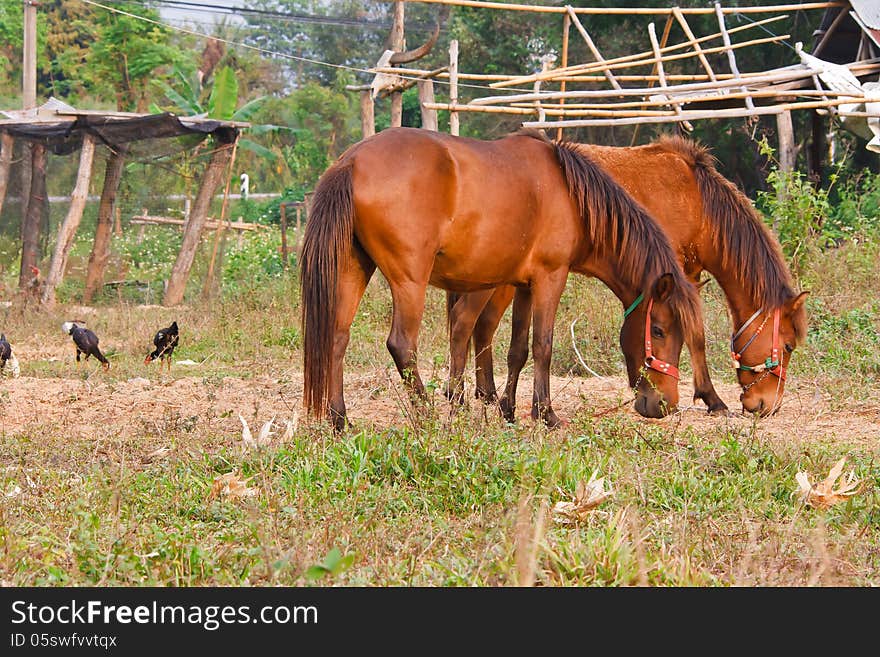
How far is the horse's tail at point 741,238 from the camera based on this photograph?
23.2 feet

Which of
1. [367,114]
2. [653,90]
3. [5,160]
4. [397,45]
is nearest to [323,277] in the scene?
[653,90]

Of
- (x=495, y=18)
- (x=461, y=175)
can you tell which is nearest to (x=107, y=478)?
(x=461, y=175)

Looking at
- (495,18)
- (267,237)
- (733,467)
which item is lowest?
(267,237)

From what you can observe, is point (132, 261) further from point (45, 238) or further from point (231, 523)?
point (231, 523)

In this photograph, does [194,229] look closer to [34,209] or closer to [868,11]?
[34,209]

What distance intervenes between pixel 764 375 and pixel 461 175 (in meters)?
2.40

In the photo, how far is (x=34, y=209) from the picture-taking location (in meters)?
13.3

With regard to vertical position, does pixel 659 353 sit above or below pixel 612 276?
below

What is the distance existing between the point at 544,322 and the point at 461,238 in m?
0.83

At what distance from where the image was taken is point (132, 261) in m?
14.5

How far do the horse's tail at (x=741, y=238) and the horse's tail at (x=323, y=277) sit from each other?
2865 mm

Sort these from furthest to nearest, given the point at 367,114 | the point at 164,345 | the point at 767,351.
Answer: the point at 367,114
the point at 164,345
the point at 767,351

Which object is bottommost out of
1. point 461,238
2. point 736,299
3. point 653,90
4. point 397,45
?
point 736,299

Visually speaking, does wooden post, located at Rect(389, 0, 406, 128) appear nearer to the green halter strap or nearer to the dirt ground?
the dirt ground
